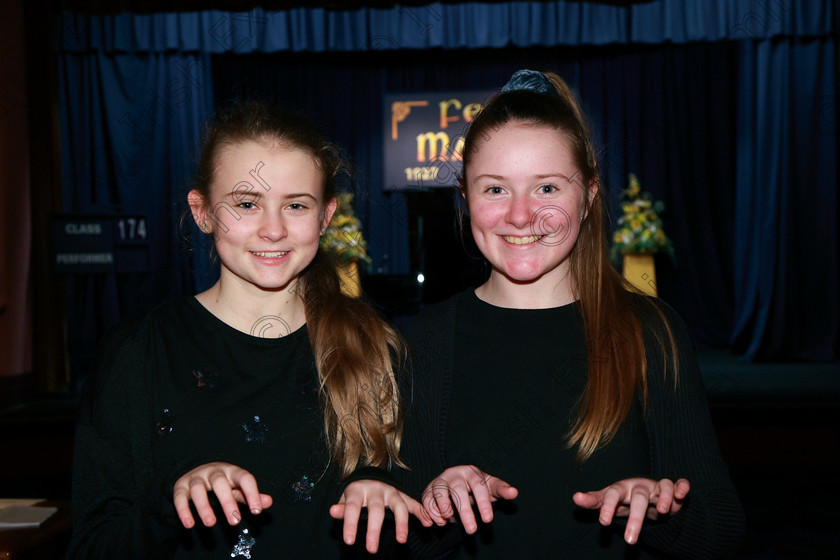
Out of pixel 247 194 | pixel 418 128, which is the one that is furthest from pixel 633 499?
pixel 418 128

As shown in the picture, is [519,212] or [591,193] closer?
[519,212]

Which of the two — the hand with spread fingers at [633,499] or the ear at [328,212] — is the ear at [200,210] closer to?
the ear at [328,212]

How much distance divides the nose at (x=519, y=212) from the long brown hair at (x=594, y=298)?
0.41 feet

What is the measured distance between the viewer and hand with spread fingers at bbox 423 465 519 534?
96 centimetres

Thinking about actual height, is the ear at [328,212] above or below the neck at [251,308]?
above

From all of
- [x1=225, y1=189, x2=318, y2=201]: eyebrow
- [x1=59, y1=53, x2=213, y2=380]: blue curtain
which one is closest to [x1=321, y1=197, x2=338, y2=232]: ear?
[x1=225, y1=189, x2=318, y2=201]: eyebrow

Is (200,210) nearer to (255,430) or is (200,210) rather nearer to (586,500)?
(255,430)

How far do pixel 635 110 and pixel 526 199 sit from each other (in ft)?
22.3

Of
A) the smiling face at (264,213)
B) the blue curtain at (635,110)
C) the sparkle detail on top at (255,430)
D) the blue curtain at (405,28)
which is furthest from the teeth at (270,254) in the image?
the blue curtain at (405,28)

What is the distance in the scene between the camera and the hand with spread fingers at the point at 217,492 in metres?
0.92

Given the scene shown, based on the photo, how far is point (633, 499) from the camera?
0.96 meters

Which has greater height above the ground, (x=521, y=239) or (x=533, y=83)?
(x=533, y=83)

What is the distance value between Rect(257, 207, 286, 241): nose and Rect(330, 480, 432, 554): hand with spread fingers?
17.4 inches

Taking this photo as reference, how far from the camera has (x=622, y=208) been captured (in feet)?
24.1
